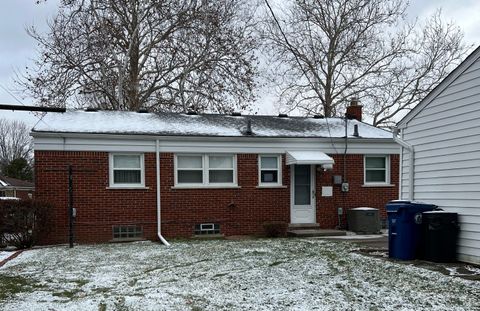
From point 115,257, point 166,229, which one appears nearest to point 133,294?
point 115,257

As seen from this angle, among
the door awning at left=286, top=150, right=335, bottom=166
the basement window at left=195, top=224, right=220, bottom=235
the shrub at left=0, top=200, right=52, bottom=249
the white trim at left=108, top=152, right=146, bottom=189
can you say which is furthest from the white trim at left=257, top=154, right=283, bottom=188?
the shrub at left=0, top=200, right=52, bottom=249

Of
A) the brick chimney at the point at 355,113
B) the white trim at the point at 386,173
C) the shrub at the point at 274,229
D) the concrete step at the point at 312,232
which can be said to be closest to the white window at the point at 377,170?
the white trim at the point at 386,173

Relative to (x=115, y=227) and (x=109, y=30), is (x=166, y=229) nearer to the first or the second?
(x=115, y=227)

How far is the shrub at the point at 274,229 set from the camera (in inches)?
547

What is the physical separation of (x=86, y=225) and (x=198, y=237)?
10.8 ft

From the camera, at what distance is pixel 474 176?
888 cm

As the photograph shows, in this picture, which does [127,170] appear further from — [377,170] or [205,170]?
[377,170]

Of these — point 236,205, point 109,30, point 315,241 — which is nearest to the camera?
point 315,241

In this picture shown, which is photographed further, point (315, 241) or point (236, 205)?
point (236, 205)

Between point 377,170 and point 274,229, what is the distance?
4646 millimetres

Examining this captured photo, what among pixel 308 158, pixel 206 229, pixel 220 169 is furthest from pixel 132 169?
pixel 308 158

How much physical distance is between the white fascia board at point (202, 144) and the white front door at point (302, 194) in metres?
0.78

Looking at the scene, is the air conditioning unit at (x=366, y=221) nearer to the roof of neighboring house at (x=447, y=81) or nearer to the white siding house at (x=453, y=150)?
the white siding house at (x=453, y=150)

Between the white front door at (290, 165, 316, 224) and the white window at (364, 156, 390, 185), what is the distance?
2.04 m
